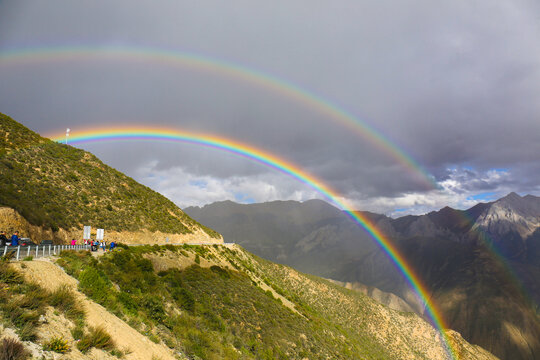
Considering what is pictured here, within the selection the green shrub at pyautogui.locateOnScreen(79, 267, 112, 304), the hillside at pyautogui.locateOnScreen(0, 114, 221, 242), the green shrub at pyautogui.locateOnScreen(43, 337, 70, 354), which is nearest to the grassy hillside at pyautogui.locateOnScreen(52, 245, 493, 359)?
the green shrub at pyautogui.locateOnScreen(79, 267, 112, 304)

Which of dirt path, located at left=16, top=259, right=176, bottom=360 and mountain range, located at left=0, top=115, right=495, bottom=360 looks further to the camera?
dirt path, located at left=16, top=259, right=176, bottom=360

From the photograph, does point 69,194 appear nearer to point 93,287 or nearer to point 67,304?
point 93,287

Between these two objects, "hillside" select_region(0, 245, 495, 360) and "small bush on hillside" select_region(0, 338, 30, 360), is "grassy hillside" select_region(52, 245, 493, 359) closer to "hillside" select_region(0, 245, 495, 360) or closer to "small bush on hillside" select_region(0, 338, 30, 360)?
"hillside" select_region(0, 245, 495, 360)

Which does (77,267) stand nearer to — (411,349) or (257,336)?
(257,336)

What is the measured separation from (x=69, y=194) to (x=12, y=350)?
38.8 metres

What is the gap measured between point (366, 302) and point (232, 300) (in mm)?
87388

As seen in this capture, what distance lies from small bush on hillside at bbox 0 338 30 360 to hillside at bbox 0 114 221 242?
25.6 meters

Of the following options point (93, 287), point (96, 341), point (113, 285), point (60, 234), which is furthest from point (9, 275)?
point (60, 234)

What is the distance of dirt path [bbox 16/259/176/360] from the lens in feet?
35.3

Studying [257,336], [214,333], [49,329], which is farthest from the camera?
[257,336]

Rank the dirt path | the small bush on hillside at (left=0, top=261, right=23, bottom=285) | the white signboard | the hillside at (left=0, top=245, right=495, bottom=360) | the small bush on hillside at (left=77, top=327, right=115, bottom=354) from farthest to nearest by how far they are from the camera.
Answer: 1. the white signboard
2. the hillside at (left=0, top=245, right=495, bottom=360)
3. the dirt path
4. the small bush on hillside at (left=0, top=261, right=23, bottom=285)
5. the small bush on hillside at (left=77, top=327, right=115, bottom=354)

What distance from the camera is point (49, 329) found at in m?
8.91

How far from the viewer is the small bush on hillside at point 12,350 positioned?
648 cm

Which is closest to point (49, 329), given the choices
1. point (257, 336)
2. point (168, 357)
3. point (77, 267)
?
point (168, 357)
